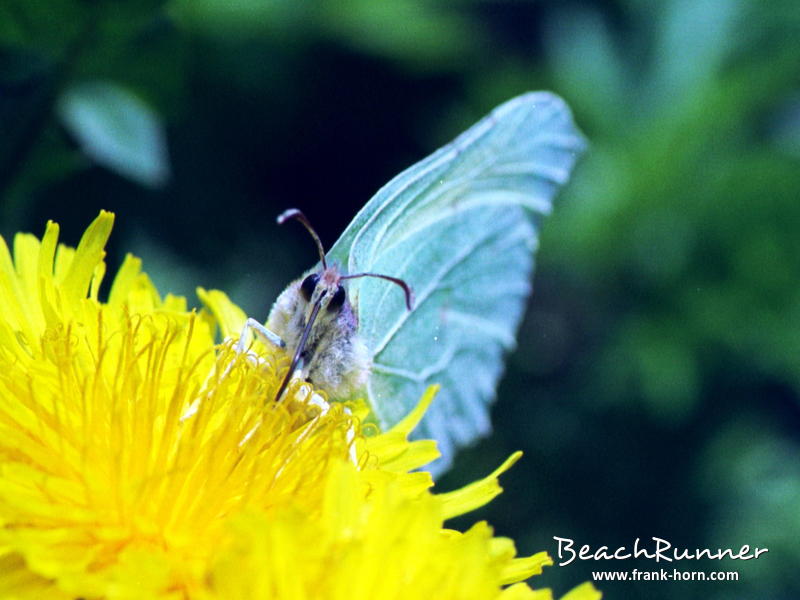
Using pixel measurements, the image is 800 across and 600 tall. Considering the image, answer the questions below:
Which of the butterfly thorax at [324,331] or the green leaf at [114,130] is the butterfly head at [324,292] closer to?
the butterfly thorax at [324,331]

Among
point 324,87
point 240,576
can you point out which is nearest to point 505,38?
point 324,87

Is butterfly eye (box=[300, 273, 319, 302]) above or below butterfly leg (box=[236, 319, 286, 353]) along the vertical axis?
above

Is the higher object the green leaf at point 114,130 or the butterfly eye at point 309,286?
the green leaf at point 114,130

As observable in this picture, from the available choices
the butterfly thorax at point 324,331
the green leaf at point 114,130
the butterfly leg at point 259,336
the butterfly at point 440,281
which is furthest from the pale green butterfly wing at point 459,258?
the green leaf at point 114,130

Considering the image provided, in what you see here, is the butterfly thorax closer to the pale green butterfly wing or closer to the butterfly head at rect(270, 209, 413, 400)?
the butterfly head at rect(270, 209, 413, 400)

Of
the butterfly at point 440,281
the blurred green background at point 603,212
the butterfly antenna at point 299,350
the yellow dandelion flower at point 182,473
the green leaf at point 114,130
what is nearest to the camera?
the yellow dandelion flower at point 182,473

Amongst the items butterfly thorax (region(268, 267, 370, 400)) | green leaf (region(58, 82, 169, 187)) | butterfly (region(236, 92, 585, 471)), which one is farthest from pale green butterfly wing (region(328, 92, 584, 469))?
green leaf (region(58, 82, 169, 187))

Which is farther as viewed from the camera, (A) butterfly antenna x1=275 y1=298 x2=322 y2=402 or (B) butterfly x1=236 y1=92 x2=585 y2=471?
(B) butterfly x1=236 y1=92 x2=585 y2=471

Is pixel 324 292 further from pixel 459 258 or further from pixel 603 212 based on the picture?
pixel 603 212
